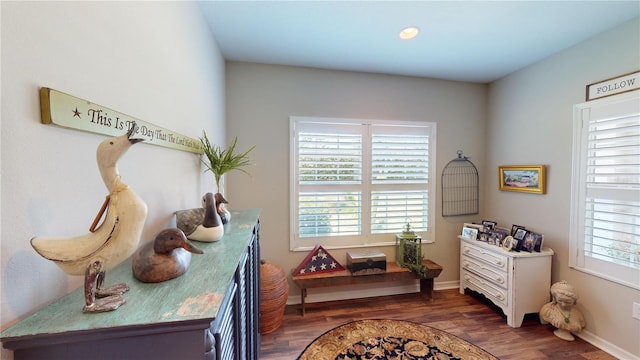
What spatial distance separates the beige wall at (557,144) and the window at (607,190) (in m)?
0.08

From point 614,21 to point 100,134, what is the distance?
3290 millimetres

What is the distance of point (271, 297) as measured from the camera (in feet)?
6.82

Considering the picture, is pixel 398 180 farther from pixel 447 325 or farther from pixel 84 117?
pixel 84 117

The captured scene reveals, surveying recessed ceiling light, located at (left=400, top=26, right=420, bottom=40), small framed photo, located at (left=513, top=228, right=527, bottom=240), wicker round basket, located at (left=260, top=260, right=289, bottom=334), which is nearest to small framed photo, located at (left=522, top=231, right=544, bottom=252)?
small framed photo, located at (left=513, top=228, right=527, bottom=240)

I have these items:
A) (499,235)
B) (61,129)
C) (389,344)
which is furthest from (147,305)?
(499,235)

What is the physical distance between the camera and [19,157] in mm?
491

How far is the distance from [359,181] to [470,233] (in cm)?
142

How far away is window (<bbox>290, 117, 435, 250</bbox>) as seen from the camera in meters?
2.61

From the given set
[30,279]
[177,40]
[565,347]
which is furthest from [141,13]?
[565,347]

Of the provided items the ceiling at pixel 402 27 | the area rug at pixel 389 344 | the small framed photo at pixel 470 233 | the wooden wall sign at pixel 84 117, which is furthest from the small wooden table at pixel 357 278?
the ceiling at pixel 402 27

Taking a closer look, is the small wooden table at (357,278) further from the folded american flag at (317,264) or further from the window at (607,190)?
the window at (607,190)

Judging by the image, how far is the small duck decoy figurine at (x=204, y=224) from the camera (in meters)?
→ 1.03

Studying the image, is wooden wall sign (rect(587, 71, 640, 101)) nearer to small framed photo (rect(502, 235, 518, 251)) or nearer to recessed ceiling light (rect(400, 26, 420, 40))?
small framed photo (rect(502, 235, 518, 251))

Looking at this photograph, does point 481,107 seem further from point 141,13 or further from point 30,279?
point 30,279
